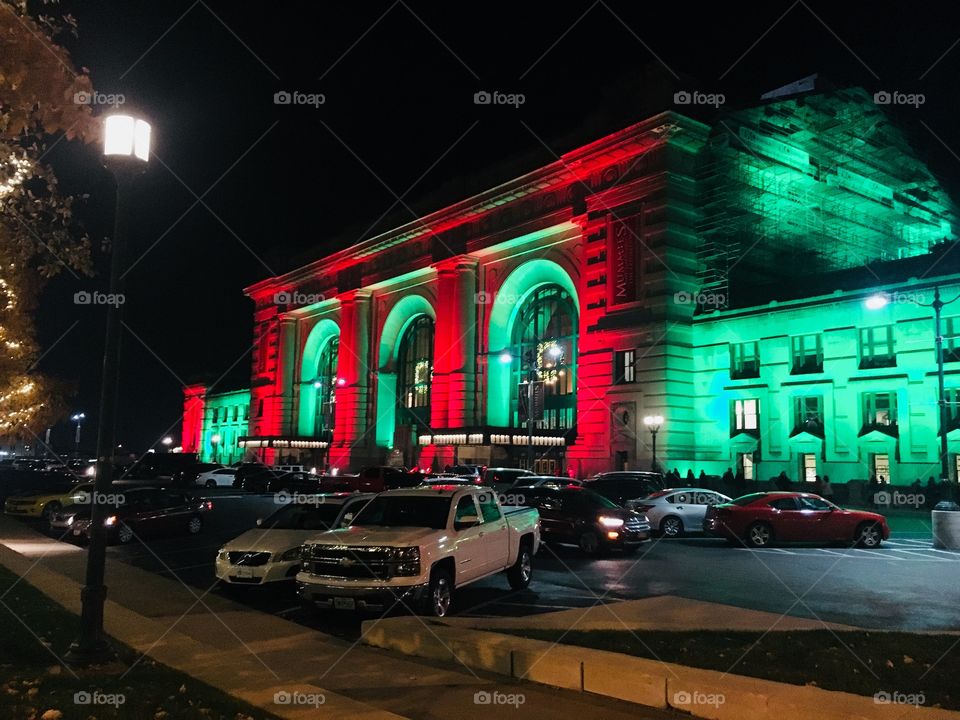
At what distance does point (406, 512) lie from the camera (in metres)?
12.1

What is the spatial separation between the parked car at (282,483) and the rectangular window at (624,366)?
17.2 m

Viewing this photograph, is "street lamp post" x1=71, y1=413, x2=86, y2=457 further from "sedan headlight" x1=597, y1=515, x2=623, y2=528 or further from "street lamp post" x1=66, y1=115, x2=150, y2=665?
"street lamp post" x1=66, y1=115, x2=150, y2=665

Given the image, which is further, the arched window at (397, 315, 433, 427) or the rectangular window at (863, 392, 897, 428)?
the arched window at (397, 315, 433, 427)

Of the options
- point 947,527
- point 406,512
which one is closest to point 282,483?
point 947,527

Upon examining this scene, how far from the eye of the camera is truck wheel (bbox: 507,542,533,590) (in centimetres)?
1355

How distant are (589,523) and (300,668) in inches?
443

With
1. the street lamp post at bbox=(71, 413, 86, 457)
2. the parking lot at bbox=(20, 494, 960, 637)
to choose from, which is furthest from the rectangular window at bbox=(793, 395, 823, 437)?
the street lamp post at bbox=(71, 413, 86, 457)

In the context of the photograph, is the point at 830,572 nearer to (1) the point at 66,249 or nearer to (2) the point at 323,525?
(2) the point at 323,525

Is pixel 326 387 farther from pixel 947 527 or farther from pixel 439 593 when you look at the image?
pixel 439 593

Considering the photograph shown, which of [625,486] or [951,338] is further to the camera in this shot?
[951,338]

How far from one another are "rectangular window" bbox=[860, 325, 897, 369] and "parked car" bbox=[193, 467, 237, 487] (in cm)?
3824

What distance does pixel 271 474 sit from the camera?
154 ft

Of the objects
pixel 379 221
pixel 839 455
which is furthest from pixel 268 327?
pixel 839 455

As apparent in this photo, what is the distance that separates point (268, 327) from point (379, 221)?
2306 centimetres
